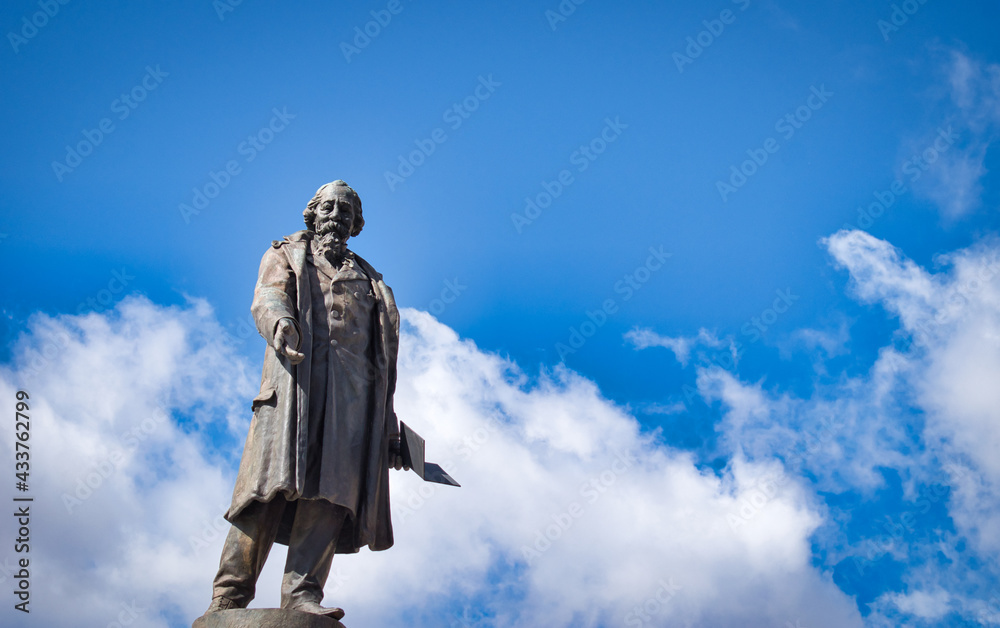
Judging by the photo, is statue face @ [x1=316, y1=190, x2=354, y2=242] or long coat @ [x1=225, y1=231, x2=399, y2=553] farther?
statue face @ [x1=316, y1=190, x2=354, y2=242]

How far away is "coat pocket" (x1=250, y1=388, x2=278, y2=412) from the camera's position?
8.72 metres

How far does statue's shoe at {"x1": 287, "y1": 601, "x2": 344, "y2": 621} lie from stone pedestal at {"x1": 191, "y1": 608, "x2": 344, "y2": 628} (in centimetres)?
15

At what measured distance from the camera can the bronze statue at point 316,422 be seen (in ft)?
27.1

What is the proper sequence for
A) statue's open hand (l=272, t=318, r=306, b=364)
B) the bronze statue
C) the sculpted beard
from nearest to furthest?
the bronze statue → statue's open hand (l=272, t=318, r=306, b=364) → the sculpted beard

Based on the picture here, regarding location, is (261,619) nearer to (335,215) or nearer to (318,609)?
(318,609)

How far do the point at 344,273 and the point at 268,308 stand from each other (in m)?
0.99

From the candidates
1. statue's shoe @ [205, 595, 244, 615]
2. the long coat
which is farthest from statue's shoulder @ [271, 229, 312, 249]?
statue's shoe @ [205, 595, 244, 615]

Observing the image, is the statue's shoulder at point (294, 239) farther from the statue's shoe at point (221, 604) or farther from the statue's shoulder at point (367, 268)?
the statue's shoe at point (221, 604)

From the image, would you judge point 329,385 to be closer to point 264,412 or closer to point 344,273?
point 264,412

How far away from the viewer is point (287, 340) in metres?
8.66

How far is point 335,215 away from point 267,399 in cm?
211

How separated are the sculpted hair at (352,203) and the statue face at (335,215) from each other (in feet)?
0.23

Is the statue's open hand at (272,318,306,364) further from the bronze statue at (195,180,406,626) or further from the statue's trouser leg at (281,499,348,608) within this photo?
the statue's trouser leg at (281,499,348,608)

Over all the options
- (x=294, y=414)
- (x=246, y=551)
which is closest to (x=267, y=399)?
(x=294, y=414)
